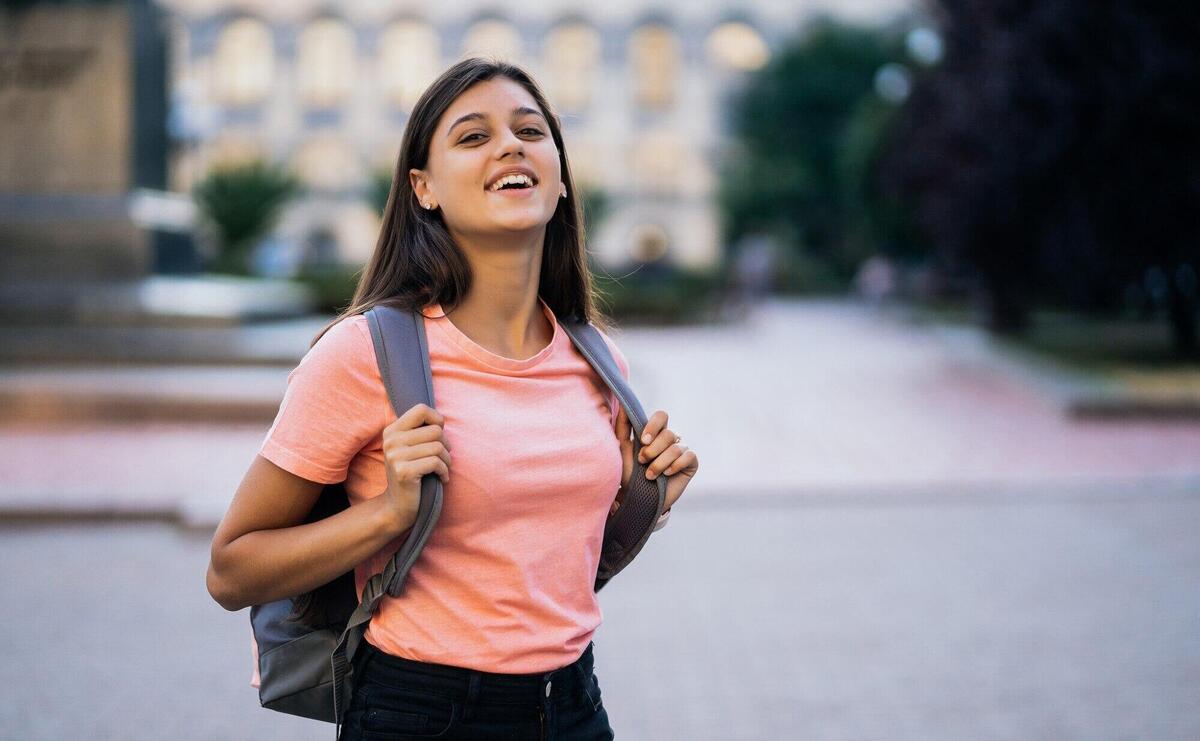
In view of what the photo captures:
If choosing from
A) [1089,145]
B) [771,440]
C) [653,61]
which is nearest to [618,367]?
[771,440]

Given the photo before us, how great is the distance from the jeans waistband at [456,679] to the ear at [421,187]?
781 mm

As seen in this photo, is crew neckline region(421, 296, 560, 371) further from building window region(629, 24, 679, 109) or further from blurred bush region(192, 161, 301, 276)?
building window region(629, 24, 679, 109)

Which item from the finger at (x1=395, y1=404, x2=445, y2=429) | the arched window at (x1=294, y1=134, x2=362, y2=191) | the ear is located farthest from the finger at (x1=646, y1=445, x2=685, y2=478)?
the arched window at (x1=294, y1=134, x2=362, y2=191)

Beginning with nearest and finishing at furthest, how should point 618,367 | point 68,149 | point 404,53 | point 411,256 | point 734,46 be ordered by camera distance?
point 411,256
point 618,367
point 68,149
point 404,53
point 734,46

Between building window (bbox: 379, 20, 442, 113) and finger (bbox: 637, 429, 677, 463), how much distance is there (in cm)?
7377

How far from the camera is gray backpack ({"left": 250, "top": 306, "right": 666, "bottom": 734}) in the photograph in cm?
214

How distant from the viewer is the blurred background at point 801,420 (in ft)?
18.4

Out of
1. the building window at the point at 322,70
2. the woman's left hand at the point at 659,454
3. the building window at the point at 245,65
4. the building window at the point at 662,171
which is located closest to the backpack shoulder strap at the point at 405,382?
the woman's left hand at the point at 659,454

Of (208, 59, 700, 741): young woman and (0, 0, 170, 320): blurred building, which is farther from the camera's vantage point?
(0, 0, 170, 320): blurred building

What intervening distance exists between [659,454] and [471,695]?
533 millimetres

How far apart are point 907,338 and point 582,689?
28.3 meters

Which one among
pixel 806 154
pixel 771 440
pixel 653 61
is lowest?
pixel 771 440

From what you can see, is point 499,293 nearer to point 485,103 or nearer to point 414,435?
point 485,103

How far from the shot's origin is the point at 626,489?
247 centimetres
